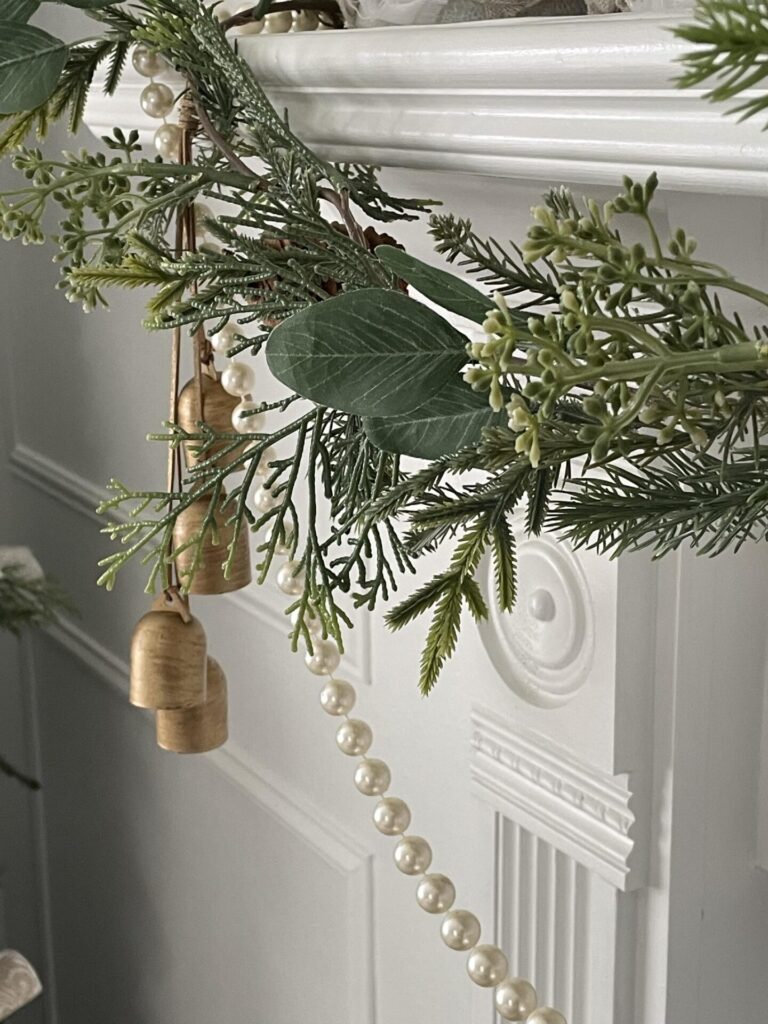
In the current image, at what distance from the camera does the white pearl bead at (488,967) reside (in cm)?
70

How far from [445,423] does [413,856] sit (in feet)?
1.42

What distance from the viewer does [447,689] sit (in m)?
1.02

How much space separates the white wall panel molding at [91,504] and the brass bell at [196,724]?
41 centimetres

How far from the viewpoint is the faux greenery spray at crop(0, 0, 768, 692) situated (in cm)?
28

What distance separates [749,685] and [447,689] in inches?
12.9

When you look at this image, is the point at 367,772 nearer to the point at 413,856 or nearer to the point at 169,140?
the point at 413,856

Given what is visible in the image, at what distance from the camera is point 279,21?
674mm

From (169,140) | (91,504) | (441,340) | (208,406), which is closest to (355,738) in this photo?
(208,406)

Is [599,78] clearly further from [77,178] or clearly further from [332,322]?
[77,178]

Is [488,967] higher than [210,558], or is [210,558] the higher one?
[210,558]

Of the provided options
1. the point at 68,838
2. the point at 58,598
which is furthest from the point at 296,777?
the point at 68,838

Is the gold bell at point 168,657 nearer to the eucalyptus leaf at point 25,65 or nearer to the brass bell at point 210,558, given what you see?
the brass bell at point 210,558

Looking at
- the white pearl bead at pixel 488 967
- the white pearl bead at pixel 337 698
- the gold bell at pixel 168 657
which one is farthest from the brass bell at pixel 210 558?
the white pearl bead at pixel 488 967

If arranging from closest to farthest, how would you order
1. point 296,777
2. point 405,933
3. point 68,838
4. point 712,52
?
point 712,52 → point 405,933 → point 296,777 → point 68,838
